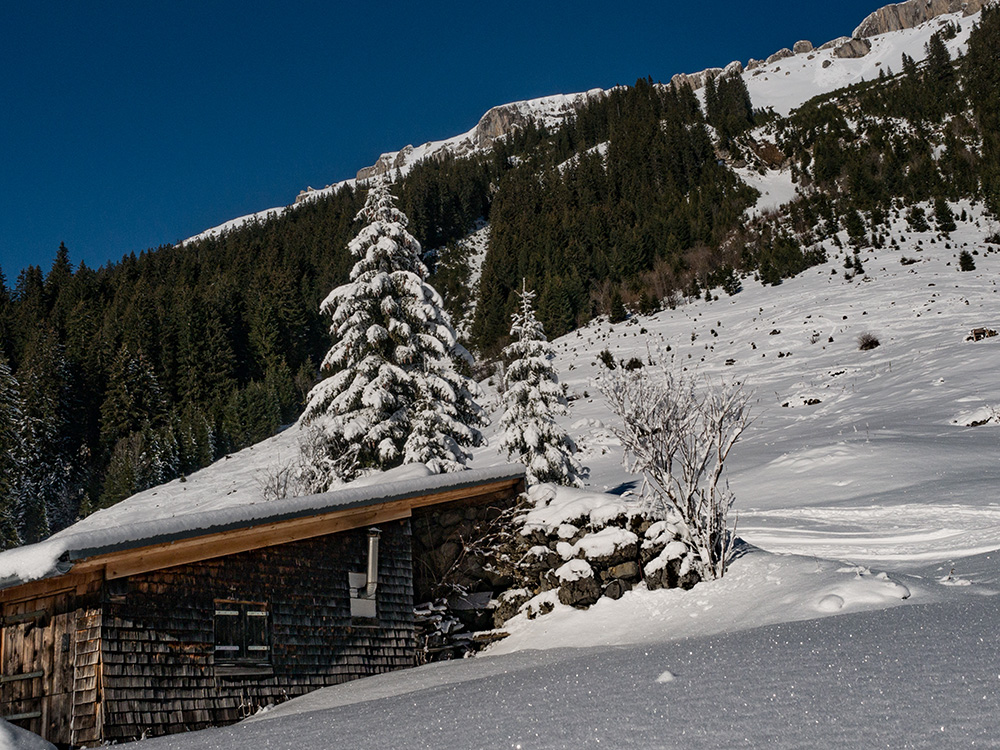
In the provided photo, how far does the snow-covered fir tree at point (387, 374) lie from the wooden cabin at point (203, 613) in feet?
21.1

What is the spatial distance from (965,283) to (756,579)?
37.6 metres

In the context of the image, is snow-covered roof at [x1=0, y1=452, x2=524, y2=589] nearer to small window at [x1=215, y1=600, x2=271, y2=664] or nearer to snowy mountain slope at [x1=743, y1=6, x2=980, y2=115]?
small window at [x1=215, y1=600, x2=271, y2=664]

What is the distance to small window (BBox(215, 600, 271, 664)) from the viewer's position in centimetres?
823

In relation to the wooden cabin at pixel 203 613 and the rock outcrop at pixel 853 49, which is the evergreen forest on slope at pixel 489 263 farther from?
the rock outcrop at pixel 853 49

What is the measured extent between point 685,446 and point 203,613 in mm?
6353

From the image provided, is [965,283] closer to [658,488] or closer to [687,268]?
[687,268]

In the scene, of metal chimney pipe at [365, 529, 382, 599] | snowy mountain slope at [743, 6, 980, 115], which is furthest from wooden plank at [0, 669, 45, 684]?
snowy mountain slope at [743, 6, 980, 115]

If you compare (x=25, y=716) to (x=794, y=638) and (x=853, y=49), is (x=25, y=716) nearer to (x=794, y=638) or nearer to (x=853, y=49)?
(x=794, y=638)

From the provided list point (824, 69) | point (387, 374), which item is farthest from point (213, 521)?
point (824, 69)

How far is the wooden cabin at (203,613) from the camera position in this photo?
7.09 m

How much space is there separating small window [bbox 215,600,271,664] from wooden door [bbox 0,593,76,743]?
1481 mm

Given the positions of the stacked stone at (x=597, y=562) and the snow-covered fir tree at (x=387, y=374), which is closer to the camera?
the stacked stone at (x=597, y=562)

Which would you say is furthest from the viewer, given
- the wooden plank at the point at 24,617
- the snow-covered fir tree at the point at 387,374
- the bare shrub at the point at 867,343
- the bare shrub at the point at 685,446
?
the bare shrub at the point at 867,343

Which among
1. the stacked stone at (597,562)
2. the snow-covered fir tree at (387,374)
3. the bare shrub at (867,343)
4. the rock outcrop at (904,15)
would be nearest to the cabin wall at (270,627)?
the stacked stone at (597,562)
